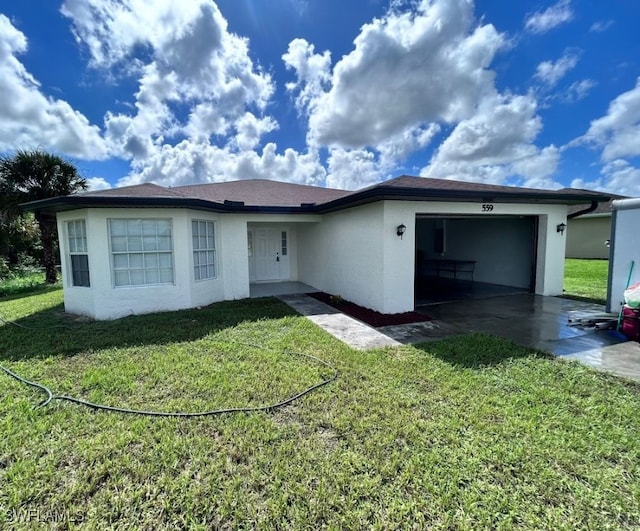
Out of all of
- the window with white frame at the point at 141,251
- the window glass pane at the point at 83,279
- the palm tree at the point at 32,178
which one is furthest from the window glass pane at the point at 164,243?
the palm tree at the point at 32,178

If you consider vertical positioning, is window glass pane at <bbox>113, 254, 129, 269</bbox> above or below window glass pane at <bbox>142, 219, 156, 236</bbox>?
below

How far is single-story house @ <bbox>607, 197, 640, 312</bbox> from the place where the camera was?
632 centimetres

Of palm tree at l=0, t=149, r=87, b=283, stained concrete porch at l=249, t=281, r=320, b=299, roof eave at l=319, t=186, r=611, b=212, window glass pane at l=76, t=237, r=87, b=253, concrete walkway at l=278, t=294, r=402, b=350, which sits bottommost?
concrete walkway at l=278, t=294, r=402, b=350

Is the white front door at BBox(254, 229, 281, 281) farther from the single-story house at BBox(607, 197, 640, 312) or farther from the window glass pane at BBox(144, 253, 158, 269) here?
the single-story house at BBox(607, 197, 640, 312)

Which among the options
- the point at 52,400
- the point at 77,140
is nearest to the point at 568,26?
the point at 52,400

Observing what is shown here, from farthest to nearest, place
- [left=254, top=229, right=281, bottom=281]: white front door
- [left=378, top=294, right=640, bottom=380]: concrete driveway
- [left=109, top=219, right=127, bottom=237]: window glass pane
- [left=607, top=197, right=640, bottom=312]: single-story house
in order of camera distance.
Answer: [left=254, top=229, right=281, bottom=281]: white front door < [left=109, top=219, right=127, bottom=237]: window glass pane < [left=607, top=197, right=640, bottom=312]: single-story house < [left=378, top=294, right=640, bottom=380]: concrete driveway

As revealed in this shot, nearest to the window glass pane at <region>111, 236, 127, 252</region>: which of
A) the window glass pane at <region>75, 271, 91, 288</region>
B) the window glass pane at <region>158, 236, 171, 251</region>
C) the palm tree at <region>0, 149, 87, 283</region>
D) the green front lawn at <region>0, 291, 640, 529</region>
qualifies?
the window glass pane at <region>158, 236, 171, 251</region>

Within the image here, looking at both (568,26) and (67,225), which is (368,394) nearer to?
(67,225)

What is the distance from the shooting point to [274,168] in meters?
21.2

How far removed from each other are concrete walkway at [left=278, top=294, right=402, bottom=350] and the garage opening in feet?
10.1

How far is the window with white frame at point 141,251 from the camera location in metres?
7.75

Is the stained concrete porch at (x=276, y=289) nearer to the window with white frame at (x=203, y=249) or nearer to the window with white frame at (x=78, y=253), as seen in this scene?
the window with white frame at (x=203, y=249)

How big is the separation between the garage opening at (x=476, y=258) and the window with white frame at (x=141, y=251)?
7338mm

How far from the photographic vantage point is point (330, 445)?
285cm
